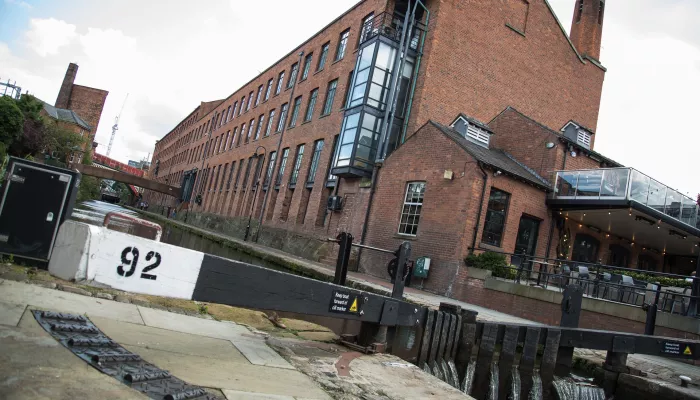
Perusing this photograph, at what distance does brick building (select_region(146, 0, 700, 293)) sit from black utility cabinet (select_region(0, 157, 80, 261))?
1036cm

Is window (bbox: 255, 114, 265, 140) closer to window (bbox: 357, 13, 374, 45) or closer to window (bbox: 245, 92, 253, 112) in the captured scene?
window (bbox: 245, 92, 253, 112)

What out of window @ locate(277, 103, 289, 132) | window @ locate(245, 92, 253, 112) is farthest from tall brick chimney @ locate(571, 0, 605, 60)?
window @ locate(245, 92, 253, 112)

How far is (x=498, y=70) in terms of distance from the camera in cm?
2091

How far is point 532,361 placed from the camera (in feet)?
20.5

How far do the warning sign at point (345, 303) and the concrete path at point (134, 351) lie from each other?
2.47 feet

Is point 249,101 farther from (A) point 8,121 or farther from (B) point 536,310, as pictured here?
(B) point 536,310

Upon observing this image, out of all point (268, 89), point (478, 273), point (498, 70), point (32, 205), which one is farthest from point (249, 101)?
point (32, 205)

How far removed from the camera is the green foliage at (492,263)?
1241cm

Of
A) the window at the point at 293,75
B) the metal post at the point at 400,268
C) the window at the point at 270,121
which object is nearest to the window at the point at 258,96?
the window at the point at 270,121

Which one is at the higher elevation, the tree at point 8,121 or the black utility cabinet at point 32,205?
the tree at point 8,121

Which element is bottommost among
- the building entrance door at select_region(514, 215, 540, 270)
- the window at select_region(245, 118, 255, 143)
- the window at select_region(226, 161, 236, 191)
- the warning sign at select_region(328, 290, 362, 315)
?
the warning sign at select_region(328, 290, 362, 315)

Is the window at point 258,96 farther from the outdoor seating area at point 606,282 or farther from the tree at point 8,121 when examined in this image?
the outdoor seating area at point 606,282

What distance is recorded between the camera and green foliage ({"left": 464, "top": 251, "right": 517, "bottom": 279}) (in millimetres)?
12414

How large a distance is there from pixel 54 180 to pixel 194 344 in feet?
9.97
